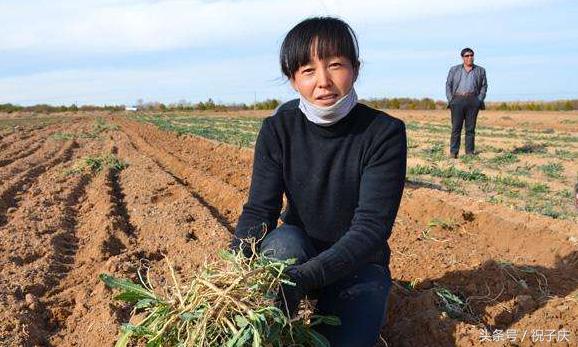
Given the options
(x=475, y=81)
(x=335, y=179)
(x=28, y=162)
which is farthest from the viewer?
(x=28, y=162)

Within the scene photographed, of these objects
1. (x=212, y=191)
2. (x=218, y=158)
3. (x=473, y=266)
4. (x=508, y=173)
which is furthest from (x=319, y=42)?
(x=218, y=158)

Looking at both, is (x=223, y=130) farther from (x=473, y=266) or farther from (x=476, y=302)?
(x=476, y=302)

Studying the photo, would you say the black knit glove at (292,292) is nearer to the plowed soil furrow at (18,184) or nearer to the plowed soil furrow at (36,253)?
the plowed soil furrow at (36,253)

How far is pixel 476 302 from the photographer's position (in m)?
3.51

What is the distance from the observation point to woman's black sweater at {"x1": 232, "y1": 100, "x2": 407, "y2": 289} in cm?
243

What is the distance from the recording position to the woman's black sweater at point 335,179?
2432mm

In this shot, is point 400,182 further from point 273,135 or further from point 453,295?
point 453,295

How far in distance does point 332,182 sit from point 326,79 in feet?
1.47

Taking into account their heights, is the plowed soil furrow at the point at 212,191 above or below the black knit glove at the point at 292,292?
below

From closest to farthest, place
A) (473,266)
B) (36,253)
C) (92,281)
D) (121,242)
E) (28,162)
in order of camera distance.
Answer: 1. (92,281)
2. (473,266)
3. (36,253)
4. (121,242)
5. (28,162)

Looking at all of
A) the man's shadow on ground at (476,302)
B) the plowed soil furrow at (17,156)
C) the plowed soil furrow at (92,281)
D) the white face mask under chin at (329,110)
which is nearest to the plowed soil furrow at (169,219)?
the plowed soil furrow at (92,281)

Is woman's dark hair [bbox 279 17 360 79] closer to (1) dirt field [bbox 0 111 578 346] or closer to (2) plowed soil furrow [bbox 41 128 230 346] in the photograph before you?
(1) dirt field [bbox 0 111 578 346]

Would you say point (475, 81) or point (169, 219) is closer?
point (169, 219)

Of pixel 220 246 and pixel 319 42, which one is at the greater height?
pixel 319 42
